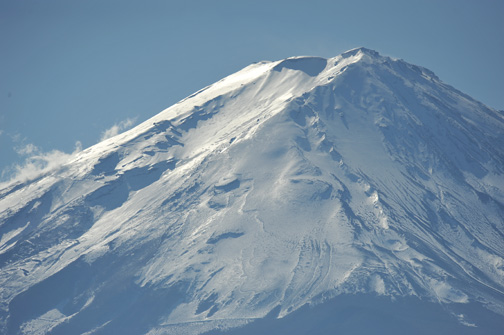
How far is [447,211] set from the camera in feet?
474

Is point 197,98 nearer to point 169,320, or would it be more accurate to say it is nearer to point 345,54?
point 345,54

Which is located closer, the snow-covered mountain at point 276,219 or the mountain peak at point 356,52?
the snow-covered mountain at point 276,219

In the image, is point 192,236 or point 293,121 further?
point 293,121

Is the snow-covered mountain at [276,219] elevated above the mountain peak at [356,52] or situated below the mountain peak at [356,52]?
below

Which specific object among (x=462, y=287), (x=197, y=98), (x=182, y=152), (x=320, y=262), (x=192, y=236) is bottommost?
(x=462, y=287)

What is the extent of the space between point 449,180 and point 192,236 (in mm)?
56200

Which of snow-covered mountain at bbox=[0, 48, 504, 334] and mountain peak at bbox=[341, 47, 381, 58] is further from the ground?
mountain peak at bbox=[341, 47, 381, 58]

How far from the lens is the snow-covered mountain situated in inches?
4722

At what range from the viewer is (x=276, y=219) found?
134375 millimetres

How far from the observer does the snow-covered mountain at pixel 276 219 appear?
119938 mm

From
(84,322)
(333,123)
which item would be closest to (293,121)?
(333,123)

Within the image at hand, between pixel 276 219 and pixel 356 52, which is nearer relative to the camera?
pixel 276 219

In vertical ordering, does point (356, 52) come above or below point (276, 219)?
above

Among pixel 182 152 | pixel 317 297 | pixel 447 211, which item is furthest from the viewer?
pixel 182 152
